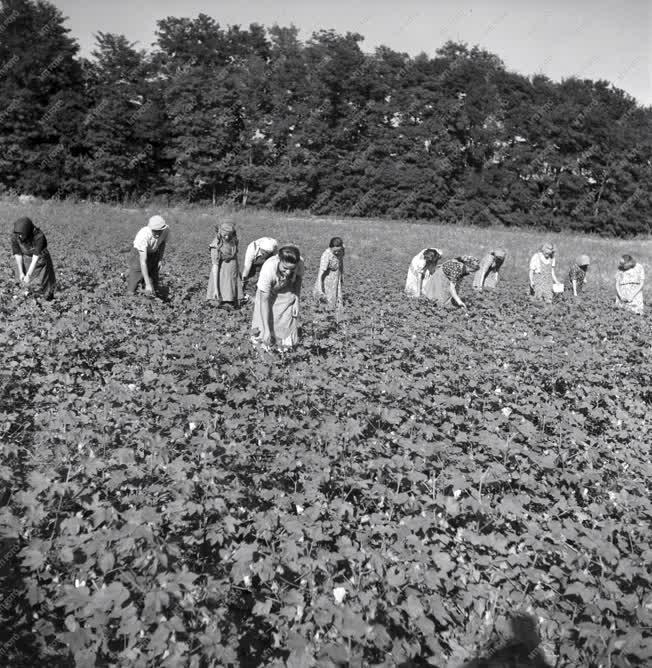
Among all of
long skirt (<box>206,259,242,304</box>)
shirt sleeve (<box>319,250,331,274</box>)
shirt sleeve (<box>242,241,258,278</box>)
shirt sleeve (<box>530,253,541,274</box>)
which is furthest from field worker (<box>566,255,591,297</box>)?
long skirt (<box>206,259,242,304</box>)

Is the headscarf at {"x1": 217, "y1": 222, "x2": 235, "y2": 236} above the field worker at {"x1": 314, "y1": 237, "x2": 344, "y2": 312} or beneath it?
above

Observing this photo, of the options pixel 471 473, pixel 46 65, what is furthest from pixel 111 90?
pixel 471 473

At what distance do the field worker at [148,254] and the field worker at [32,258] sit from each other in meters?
1.05

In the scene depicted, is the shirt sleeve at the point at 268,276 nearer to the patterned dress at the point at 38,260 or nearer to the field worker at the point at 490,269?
the patterned dress at the point at 38,260

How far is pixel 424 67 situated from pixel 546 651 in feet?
Answer: 166

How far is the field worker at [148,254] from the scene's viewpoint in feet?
23.3

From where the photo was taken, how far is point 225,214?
26594 mm

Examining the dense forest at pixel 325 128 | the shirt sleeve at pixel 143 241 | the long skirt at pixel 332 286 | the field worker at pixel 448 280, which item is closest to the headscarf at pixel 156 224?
the shirt sleeve at pixel 143 241

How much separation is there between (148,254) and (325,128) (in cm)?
3714

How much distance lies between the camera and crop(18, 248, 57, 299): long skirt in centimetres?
682

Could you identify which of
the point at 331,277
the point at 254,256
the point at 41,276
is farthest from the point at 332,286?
the point at 41,276

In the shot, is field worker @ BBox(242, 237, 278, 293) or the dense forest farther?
the dense forest

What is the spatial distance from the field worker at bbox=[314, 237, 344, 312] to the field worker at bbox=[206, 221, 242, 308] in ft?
3.99

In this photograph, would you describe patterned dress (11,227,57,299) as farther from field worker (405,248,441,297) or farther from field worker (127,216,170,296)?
field worker (405,248,441,297)
